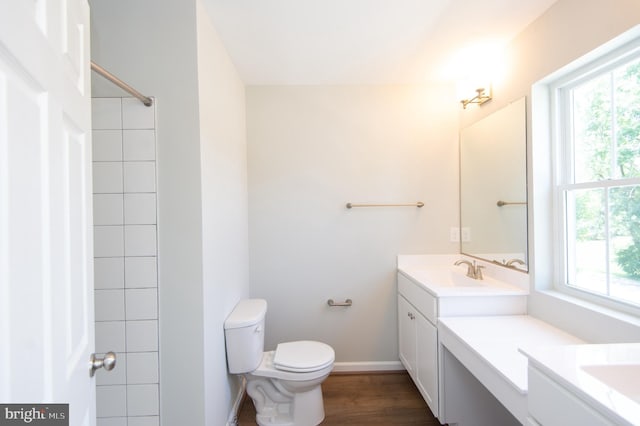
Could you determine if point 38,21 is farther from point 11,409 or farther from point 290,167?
point 290,167

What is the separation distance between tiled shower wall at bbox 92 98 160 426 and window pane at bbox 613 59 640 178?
208cm

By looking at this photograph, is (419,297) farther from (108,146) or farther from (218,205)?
(108,146)

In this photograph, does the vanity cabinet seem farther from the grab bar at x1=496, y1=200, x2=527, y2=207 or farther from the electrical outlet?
the grab bar at x1=496, y1=200, x2=527, y2=207

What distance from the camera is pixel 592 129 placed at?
1.43 m

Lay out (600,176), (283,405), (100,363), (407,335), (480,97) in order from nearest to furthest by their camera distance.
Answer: (100,363)
(600,176)
(283,405)
(480,97)
(407,335)

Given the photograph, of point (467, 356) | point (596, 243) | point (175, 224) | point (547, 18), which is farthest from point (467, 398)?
point (547, 18)

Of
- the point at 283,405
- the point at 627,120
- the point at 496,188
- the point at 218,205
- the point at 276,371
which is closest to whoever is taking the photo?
the point at 627,120

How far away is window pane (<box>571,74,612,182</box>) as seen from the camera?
1.35 metres

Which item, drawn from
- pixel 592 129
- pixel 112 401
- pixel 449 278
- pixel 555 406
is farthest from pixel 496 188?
pixel 112 401

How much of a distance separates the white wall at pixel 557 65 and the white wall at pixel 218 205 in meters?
1.74

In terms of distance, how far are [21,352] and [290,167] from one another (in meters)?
2.03

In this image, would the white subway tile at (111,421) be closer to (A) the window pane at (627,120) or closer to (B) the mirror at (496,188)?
(B) the mirror at (496,188)

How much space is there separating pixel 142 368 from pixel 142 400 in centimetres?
15

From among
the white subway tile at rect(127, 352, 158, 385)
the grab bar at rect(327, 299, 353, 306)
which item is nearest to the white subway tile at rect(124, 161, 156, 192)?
the white subway tile at rect(127, 352, 158, 385)
